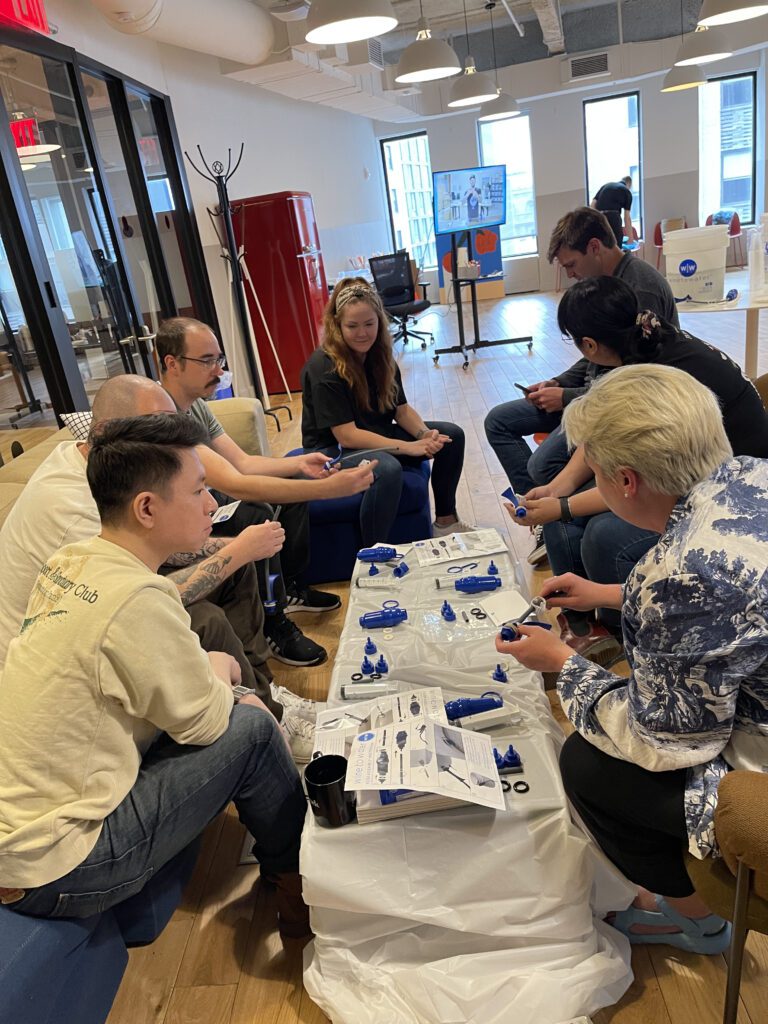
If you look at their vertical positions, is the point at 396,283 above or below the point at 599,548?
above

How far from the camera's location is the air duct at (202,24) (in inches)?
152

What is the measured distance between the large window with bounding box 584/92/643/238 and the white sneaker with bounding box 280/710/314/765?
10743 millimetres

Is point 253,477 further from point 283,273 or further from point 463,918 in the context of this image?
point 283,273

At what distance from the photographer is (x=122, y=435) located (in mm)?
1336

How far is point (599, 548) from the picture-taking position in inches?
83.8

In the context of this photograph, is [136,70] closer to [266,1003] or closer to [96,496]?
[96,496]

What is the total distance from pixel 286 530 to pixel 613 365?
1.38 metres

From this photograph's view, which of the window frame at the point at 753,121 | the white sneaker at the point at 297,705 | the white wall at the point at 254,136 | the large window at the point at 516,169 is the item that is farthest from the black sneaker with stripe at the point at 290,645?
the window frame at the point at 753,121

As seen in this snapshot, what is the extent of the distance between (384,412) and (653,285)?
48.3 inches

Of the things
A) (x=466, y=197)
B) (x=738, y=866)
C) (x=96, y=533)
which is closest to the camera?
(x=738, y=866)

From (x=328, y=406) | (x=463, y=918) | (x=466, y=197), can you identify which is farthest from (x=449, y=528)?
(x=466, y=197)

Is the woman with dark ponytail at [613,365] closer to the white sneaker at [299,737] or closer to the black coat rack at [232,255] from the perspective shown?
the white sneaker at [299,737]

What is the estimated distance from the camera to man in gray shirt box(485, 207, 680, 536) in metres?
2.82

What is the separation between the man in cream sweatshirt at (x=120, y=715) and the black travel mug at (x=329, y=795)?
0.13 m
